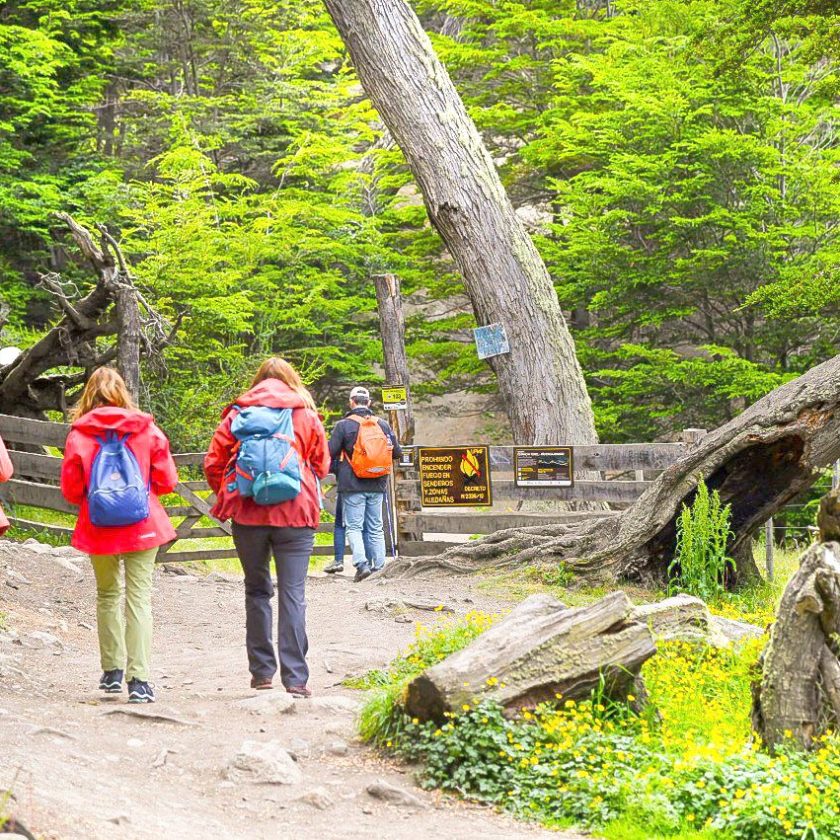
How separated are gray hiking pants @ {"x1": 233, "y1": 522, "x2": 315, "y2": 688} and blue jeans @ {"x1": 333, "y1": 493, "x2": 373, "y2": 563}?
551 centimetres

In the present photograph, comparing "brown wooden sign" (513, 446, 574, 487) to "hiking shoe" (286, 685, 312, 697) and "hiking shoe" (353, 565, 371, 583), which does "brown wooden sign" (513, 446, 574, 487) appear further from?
"hiking shoe" (286, 685, 312, 697)

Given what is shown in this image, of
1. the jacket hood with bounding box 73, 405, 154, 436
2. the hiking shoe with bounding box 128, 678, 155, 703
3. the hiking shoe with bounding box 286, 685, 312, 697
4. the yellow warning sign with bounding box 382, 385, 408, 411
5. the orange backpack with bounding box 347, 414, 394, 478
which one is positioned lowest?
the hiking shoe with bounding box 286, 685, 312, 697

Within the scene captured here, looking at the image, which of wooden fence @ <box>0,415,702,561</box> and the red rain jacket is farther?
wooden fence @ <box>0,415,702,561</box>

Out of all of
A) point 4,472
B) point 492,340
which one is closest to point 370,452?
point 492,340

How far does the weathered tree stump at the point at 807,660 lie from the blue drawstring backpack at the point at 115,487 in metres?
3.50

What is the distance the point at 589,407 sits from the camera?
14367 millimetres

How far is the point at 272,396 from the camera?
6.64 m

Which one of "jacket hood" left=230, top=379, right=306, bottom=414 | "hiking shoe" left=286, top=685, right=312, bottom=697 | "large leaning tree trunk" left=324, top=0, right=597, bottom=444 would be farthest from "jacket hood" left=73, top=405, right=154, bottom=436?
"large leaning tree trunk" left=324, top=0, right=597, bottom=444

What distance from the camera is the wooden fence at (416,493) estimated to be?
12203mm

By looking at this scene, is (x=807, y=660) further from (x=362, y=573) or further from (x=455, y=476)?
(x=455, y=476)

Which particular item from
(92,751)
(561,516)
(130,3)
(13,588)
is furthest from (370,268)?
(92,751)

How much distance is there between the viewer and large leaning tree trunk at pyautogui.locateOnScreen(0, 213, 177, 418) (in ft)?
44.1

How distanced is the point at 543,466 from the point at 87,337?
20.3 ft

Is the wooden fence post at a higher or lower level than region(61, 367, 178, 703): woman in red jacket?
higher
